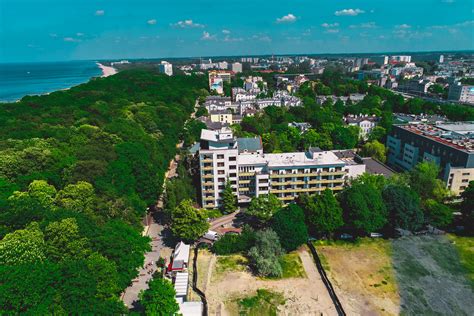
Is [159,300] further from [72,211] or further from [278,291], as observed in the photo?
[72,211]

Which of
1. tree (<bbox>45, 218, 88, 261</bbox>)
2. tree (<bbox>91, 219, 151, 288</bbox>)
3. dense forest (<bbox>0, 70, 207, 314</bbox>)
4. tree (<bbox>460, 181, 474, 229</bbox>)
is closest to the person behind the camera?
dense forest (<bbox>0, 70, 207, 314</bbox>)

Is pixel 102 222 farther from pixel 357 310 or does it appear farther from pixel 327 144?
pixel 327 144

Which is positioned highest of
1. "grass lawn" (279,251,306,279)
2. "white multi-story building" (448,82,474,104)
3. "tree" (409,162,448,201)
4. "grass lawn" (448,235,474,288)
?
"white multi-story building" (448,82,474,104)

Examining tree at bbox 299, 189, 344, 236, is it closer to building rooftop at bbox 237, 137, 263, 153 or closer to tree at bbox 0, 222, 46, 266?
building rooftop at bbox 237, 137, 263, 153

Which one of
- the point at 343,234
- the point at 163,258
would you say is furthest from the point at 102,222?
the point at 343,234

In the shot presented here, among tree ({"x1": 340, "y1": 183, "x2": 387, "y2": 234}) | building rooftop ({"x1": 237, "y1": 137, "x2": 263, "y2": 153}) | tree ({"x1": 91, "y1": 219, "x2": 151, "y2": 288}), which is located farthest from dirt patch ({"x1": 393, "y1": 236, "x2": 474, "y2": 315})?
building rooftop ({"x1": 237, "y1": 137, "x2": 263, "y2": 153})

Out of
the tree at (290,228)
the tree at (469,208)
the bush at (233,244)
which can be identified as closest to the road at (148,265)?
the bush at (233,244)

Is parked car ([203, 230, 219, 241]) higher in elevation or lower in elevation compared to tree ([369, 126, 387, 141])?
lower
